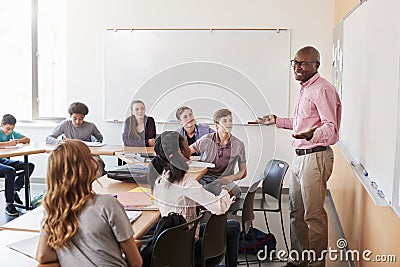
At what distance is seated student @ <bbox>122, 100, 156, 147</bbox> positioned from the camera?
5387mm

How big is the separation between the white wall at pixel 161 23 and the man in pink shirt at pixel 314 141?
94.0 inches

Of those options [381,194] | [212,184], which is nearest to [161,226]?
[381,194]

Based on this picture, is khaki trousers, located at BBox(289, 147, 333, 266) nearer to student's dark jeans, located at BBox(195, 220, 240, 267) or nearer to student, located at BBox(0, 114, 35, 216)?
student's dark jeans, located at BBox(195, 220, 240, 267)

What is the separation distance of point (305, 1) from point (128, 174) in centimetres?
347

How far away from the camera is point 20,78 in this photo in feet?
22.6

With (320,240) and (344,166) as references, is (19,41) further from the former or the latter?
(320,240)

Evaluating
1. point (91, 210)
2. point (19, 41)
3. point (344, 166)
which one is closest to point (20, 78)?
point (19, 41)

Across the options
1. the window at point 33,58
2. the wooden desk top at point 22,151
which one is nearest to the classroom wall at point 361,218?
the wooden desk top at point 22,151

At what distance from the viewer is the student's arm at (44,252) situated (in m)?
1.96

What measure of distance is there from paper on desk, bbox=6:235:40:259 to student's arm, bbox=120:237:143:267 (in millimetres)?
379

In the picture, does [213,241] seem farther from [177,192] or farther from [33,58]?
[33,58]

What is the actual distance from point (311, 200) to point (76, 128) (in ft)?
10.1

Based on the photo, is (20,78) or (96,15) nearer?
(96,15)

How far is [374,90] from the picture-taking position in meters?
2.74
